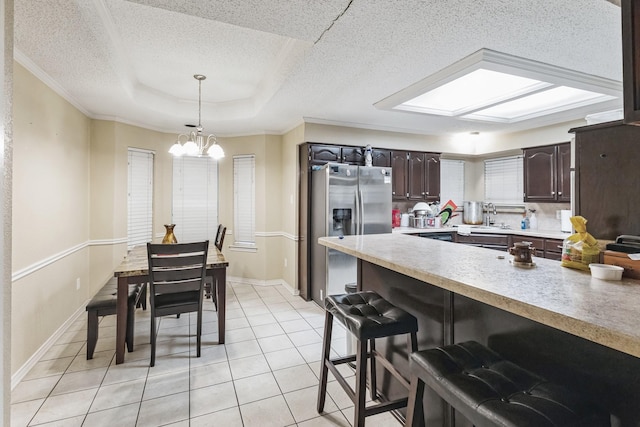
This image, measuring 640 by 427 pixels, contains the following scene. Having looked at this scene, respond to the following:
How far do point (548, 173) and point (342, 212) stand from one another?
9.81 ft

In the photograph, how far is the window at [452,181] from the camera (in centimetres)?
555

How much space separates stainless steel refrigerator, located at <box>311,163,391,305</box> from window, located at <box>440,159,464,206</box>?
6.39ft

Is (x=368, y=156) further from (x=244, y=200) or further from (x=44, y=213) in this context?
(x=44, y=213)

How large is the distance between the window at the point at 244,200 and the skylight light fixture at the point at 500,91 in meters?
2.38

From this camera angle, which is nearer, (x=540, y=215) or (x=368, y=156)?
(x=368, y=156)

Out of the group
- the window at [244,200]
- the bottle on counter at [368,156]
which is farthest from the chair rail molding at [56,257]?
the bottle on counter at [368,156]

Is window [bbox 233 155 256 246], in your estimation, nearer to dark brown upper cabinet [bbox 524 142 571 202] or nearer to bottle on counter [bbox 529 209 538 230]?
dark brown upper cabinet [bbox 524 142 571 202]

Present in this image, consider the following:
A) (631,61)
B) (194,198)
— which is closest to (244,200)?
(194,198)

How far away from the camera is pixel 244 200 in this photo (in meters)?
5.02

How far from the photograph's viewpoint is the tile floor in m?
1.94

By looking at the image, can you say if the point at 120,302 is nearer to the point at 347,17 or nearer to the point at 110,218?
the point at 110,218

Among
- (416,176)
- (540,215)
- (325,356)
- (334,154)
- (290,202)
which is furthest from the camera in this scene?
(416,176)

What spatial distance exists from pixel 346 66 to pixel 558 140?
3.51 metres

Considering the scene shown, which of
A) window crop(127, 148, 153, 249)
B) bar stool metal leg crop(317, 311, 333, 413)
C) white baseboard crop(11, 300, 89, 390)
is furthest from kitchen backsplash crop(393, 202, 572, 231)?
white baseboard crop(11, 300, 89, 390)
